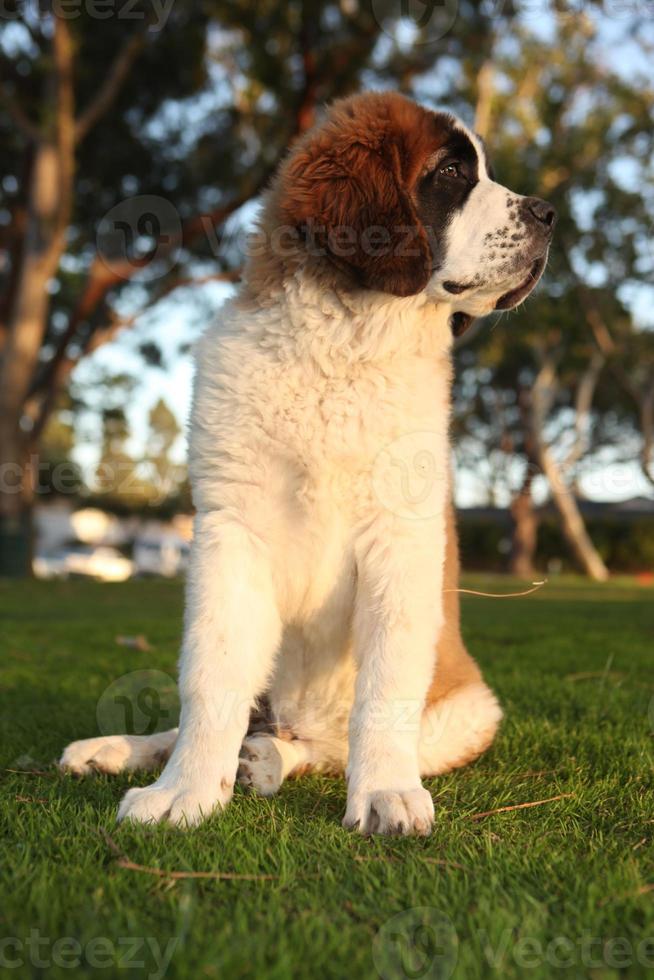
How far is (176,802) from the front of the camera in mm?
2176

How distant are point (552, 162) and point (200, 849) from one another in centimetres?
1831

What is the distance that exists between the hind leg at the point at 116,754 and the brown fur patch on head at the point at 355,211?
Result: 56.5 inches

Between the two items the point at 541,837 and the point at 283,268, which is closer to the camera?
the point at 541,837

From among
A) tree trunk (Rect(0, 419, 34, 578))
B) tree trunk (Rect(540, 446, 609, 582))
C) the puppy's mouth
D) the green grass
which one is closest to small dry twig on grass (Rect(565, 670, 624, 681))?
the green grass

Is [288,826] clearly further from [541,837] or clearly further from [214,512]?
[214,512]

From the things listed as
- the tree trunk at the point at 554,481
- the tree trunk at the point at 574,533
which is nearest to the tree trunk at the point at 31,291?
the tree trunk at the point at 554,481

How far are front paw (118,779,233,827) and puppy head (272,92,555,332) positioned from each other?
4.78ft

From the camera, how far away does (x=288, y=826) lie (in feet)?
6.96

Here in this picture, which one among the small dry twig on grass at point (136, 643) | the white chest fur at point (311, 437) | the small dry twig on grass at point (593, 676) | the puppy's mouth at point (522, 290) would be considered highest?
the puppy's mouth at point (522, 290)

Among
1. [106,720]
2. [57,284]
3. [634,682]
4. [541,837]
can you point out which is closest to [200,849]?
[541,837]

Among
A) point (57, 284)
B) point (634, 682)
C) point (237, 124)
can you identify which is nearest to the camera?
point (634, 682)

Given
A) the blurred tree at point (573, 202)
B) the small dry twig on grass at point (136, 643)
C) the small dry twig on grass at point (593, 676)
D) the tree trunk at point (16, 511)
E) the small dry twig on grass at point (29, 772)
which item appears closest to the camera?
the small dry twig on grass at point (29, 772)

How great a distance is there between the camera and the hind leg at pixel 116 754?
2.69 m

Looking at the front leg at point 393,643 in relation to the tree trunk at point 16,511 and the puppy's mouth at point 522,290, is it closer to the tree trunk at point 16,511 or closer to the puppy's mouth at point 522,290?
the puppy's mouth at point 522,290
